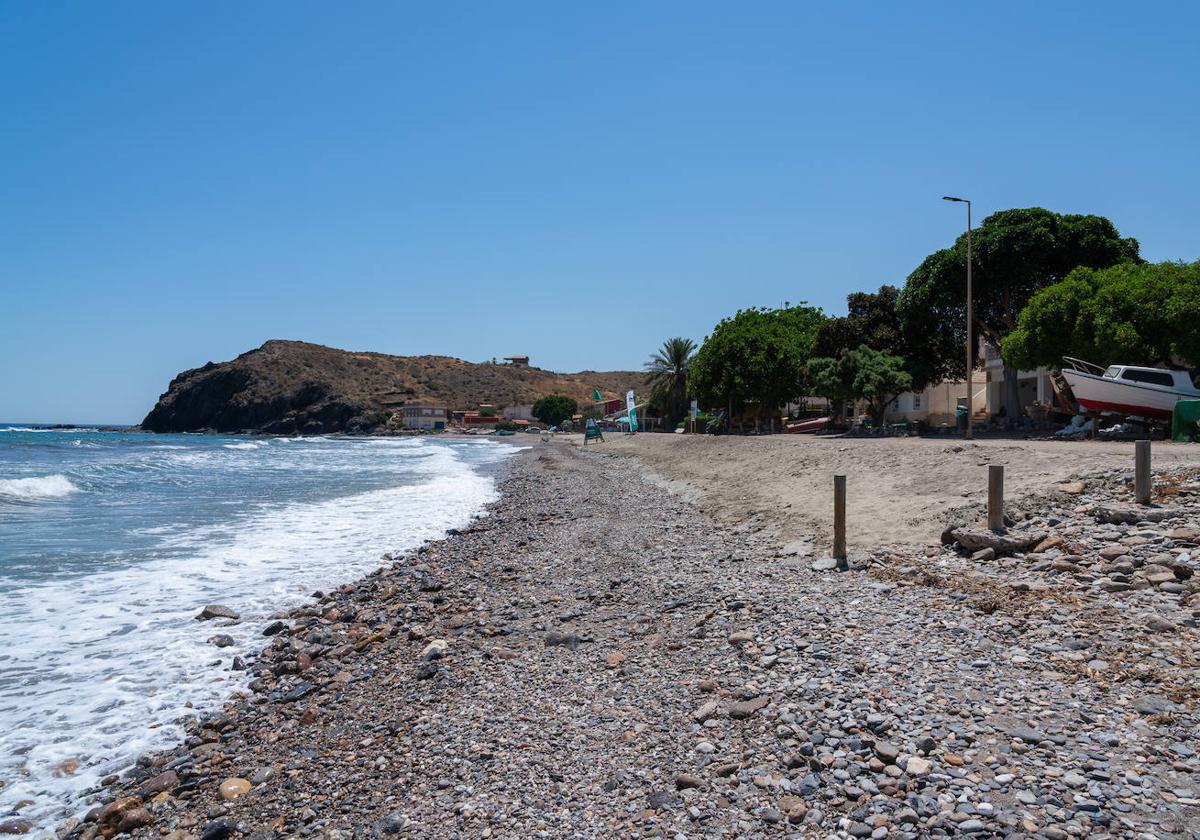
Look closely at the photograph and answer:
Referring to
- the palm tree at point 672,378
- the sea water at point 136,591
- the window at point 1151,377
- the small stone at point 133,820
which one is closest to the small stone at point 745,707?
the small stone at point 133,820

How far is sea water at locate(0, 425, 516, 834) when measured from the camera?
5586 mm

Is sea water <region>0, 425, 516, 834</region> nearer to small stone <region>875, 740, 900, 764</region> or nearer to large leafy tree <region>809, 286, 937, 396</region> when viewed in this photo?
small stone <region>875, 740, 900, 764</region>

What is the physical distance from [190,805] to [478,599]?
471cm

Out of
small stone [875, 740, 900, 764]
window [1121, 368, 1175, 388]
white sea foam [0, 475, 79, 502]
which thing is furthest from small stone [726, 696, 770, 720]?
white sea foam [0, 475, 79, 502]

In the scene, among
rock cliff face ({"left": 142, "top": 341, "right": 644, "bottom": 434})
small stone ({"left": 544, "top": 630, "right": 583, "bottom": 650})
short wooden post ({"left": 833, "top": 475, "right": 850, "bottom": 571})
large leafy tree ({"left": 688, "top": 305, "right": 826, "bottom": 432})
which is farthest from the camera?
rock cliff face ({"left": 142, "top": 341, "right": 644, "bottom": 434})

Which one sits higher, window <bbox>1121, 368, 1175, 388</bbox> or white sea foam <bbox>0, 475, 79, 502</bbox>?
window <bbox>1121, 368, 1175, 388</bbox>

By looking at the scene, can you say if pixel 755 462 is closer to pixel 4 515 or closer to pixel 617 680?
pixel 617 680

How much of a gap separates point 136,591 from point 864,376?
33.1 meters

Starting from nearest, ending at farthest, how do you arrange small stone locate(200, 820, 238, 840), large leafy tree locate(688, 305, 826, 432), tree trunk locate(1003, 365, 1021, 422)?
1. small stone locate(200, 820, 238, 840)
2. tree trunk locate(1003, 365, 1021, 422)
3. large leafy tree locate(688, 305, 826, 432)

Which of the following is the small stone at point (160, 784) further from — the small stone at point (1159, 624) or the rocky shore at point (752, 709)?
the small stone at point (1159, 624)

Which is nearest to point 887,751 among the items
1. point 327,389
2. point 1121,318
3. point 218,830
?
point 218,830

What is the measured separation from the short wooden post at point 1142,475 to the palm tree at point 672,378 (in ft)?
197

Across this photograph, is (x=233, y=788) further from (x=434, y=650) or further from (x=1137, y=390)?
(x=1137, y=390)

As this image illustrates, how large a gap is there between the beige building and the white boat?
11516cm
